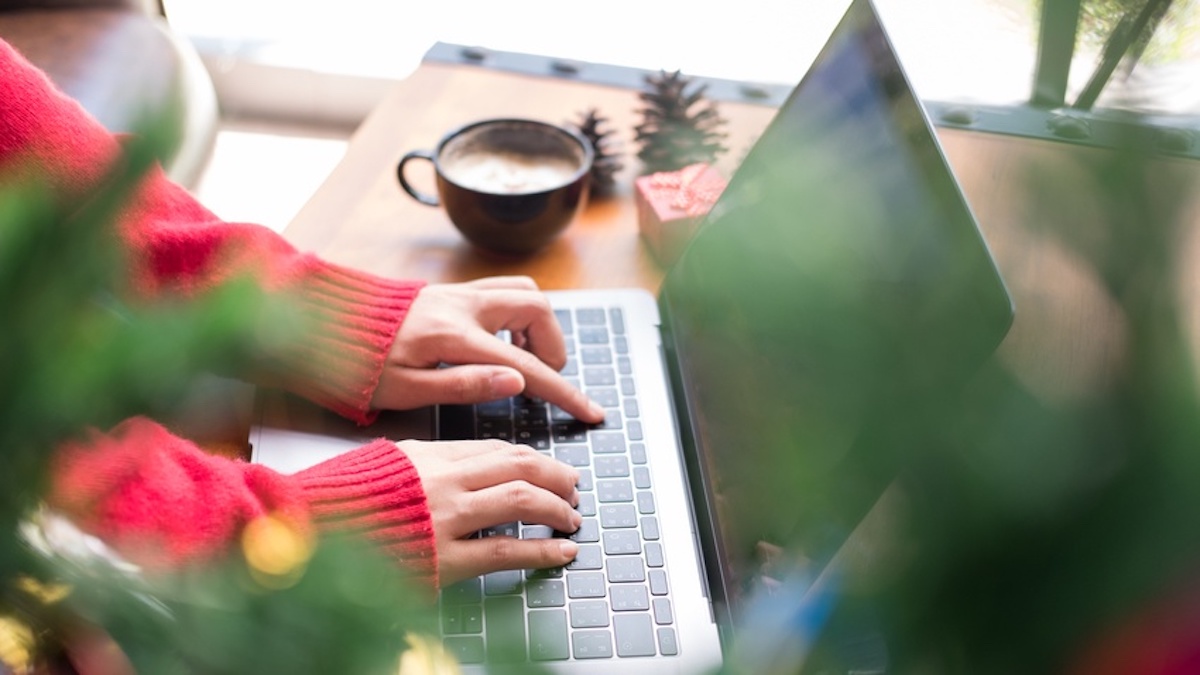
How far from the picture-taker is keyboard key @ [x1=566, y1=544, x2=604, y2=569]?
642mm

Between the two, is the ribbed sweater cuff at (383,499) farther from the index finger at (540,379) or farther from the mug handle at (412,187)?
the mug handle at (412,187)

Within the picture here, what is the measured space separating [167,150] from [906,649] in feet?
0.43

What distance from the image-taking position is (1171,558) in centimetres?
13

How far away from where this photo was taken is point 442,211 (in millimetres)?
954

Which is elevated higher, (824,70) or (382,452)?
(824,70)

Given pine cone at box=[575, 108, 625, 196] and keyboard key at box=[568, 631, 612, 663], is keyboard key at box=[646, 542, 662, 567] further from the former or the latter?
pine cone at box=[575, 108, 625, 196]

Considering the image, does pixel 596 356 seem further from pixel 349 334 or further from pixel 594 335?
pixel 349 334

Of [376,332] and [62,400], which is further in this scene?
[376,332]

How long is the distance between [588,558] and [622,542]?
0.03 m

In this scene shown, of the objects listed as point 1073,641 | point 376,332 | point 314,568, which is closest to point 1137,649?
point 1073,641

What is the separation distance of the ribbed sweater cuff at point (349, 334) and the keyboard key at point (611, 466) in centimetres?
18

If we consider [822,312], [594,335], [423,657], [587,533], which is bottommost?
[423,657]

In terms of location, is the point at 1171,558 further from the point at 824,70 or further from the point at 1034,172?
the point at 824,70

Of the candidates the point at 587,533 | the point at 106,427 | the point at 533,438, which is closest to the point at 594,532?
the point at 587,533
